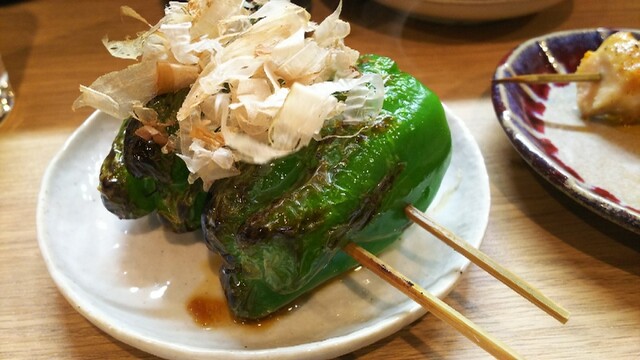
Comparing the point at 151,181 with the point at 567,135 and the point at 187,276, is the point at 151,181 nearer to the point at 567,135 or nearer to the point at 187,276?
the point at 187,276

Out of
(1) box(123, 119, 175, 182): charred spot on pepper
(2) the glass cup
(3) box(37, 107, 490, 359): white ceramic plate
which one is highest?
(1) box(123, 119, 175, 182): charred spot on pepper

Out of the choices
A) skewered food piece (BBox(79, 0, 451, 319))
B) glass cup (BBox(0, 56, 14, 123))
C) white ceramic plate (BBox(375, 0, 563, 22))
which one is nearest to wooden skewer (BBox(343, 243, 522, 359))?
skewered food piece (BBox(79, 0, 451, 319))

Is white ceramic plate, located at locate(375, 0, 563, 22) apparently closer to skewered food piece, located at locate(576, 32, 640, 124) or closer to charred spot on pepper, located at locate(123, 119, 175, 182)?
skewered food piece, located at locate(576, 32, 640, 124)

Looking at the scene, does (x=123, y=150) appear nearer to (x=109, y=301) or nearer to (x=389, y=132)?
(x=109, y=301)

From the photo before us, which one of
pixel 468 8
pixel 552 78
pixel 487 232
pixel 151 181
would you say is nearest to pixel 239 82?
pixel 151 181

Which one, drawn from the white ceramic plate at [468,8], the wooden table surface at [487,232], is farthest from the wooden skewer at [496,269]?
the white ceramic plate at [468,8]

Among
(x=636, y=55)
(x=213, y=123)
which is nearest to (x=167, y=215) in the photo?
(x=213, y=123)
